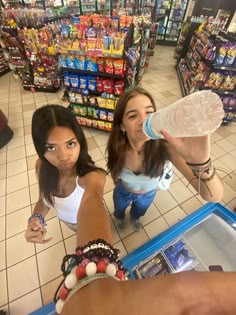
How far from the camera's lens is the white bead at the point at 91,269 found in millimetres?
435

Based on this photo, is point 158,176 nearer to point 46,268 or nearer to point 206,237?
point 206,237

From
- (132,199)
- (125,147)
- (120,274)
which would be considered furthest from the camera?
(132,199)

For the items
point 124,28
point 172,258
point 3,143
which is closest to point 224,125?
point 124,28

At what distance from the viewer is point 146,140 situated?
1.04 metres

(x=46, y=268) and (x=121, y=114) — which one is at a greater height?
(x=121, y=114)

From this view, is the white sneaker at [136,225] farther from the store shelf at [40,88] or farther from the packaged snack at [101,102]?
the store shelf at [40,88]

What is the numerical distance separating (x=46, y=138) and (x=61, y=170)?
0.86ft

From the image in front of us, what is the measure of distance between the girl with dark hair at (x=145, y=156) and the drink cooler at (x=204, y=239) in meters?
0.35

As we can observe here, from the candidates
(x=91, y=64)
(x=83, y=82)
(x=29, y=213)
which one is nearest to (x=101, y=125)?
(x=83, y=82)

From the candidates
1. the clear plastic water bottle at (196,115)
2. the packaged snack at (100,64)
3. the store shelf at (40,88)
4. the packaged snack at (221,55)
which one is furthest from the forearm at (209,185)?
the store shelf at (40,88)

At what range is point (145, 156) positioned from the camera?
1147 mm

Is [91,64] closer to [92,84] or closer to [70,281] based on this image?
[92,84]

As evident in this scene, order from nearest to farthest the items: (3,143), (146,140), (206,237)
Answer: (146,140) → (206,237) → (3,143)

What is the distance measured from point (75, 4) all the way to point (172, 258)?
8.13 metres
